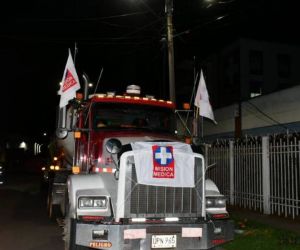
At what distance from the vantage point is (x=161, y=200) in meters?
6.71

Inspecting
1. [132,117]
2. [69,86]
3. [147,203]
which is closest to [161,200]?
[147,203]

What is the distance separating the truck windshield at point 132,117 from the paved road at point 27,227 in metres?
2.60

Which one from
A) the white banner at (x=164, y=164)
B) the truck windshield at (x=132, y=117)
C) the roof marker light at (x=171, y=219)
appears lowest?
the roof marker light at (x=171, y=219)

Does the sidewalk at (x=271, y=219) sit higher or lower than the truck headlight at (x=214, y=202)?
lower

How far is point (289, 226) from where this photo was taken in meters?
10.5

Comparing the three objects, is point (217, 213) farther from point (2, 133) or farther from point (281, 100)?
point (2, 133)

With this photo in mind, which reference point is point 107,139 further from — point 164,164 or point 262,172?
point 262,172

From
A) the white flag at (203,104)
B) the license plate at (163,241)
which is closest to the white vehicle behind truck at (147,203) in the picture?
the license plate at (163,241)

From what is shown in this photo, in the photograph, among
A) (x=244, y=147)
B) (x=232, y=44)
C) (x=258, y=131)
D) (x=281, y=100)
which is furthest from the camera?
(x=232, y=44)

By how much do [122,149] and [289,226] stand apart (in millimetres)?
5419

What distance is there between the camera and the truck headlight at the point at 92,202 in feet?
21.7

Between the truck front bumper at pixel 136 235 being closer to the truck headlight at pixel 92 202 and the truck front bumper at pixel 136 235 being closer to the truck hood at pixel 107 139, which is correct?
the truck headlight at pixel 92 202

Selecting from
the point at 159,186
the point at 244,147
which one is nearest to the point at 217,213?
the point at 159,186

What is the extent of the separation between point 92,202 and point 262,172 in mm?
7131
